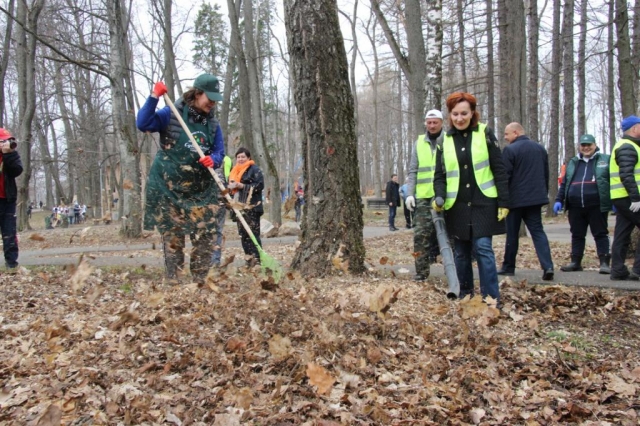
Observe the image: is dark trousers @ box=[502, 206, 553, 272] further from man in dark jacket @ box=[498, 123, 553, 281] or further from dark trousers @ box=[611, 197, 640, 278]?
dark trousers @ box=[611, 197, 640, 278]

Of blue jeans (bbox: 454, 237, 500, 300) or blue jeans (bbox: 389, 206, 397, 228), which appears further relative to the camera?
blue jeans (bbox: 389, 206, 397, 228)

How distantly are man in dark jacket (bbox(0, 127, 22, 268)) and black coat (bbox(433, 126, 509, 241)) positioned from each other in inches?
223

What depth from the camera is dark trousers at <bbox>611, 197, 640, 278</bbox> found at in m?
5.92

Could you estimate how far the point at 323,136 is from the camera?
5.28 m

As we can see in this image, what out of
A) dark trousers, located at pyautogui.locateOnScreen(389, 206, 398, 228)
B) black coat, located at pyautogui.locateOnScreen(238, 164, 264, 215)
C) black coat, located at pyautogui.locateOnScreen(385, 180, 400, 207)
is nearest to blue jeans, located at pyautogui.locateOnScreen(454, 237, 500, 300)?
black coat, located at pyautogui.locateOnScreen(238, 164, 264, 215)

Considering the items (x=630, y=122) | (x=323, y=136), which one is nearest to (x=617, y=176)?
(x=630, y=122)

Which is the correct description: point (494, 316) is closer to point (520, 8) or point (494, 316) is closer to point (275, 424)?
point (275, 424)

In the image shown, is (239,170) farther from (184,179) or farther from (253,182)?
(184,179)

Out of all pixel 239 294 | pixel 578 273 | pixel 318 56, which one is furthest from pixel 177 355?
pixel 578 273

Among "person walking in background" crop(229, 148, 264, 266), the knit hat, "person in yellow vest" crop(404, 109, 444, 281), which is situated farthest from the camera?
"person walking in background" crop(229, 148, 264, 266)

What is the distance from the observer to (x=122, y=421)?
264 cm

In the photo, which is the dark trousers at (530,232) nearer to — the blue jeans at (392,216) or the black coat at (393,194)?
the blue jeans at (392,216)

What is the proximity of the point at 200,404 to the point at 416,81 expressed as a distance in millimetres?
9211

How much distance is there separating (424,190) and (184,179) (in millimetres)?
2693
